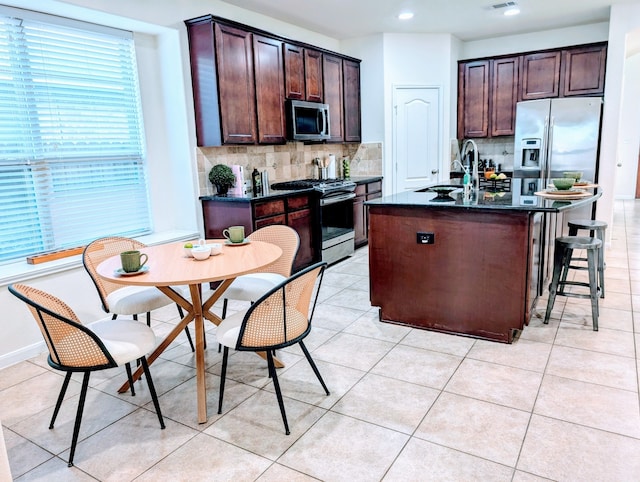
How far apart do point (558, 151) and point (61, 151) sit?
5254mm

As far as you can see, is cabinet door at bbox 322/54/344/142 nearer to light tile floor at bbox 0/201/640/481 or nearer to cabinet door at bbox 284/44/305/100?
cabinet door at bbox 284/44/305/100

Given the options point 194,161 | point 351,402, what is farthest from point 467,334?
point 194,161

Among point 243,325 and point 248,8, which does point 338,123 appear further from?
point 243,325

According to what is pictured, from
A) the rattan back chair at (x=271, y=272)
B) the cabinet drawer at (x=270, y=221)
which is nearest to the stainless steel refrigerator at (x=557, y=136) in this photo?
the cabinet drawer at (x=270, y=221)

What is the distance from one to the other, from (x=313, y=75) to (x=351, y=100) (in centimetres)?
90

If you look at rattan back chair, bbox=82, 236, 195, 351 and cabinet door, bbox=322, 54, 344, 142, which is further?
cabinet door, bbox=322, 54, 344, 142

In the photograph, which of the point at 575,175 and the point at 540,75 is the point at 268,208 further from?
the point at 540,75

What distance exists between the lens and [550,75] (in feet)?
19.0

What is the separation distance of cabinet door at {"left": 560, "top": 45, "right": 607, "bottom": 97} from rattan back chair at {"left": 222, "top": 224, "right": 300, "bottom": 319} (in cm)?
466

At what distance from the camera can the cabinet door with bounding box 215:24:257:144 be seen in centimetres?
398

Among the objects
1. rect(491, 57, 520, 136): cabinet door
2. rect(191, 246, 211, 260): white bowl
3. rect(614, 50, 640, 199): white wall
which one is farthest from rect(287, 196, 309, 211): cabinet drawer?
rect(614, 50, 640, 199): white wall

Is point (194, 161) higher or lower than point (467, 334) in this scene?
higher

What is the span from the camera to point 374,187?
19.4 feet

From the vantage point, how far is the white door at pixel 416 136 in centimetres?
601
